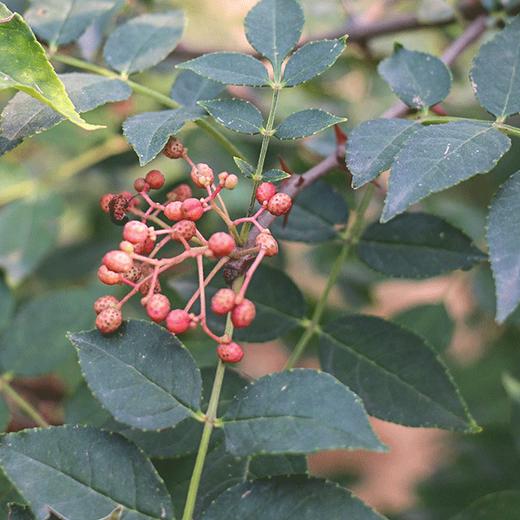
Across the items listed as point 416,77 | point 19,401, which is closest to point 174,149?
point 416,77

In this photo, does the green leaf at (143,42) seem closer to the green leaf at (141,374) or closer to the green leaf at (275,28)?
the green leaf at (275,28)

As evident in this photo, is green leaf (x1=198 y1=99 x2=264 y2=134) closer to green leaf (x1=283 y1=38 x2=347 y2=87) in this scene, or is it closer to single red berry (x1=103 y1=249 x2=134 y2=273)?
green leaf (x1=283 y1=38 x2=347 y2=87)

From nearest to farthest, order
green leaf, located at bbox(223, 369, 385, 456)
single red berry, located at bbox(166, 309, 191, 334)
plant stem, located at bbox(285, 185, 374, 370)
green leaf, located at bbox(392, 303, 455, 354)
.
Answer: green leaf, located at bbox(223, 369, 385, 456) → single red berry, located at bbox(166, 309, 191, 334) → plant stem, located at bbox(285, 185, 374, 370) → green leaf, located at bbox(392, 303, 455, 354)

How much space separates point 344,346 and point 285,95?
1.16 metres

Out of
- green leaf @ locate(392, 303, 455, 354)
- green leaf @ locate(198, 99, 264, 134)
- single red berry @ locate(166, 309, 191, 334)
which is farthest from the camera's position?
green leaf @ locate(392, 303, 455, 354)

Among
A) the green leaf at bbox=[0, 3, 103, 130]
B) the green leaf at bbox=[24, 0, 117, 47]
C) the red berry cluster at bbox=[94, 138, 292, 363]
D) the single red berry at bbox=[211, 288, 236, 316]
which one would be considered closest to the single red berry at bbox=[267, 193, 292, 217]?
the red berry cluster at bbox=[94, 138, 292, 363]

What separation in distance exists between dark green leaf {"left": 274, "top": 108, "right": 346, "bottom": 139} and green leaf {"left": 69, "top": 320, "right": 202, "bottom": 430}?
0.28 metres

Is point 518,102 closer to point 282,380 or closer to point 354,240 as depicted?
point 354,240

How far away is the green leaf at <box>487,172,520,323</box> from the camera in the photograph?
0.76m

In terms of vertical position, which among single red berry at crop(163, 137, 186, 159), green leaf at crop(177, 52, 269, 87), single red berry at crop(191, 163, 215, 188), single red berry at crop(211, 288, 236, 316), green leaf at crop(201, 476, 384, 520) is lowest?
green leaf at crop(201, 476, 384, 520)

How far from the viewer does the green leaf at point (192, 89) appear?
3.69 ft

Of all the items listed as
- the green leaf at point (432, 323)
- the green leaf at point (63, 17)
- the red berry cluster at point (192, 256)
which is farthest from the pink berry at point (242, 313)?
the green leaf at point (432, 323)

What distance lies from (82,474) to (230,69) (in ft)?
1.71

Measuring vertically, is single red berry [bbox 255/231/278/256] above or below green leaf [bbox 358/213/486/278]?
above
